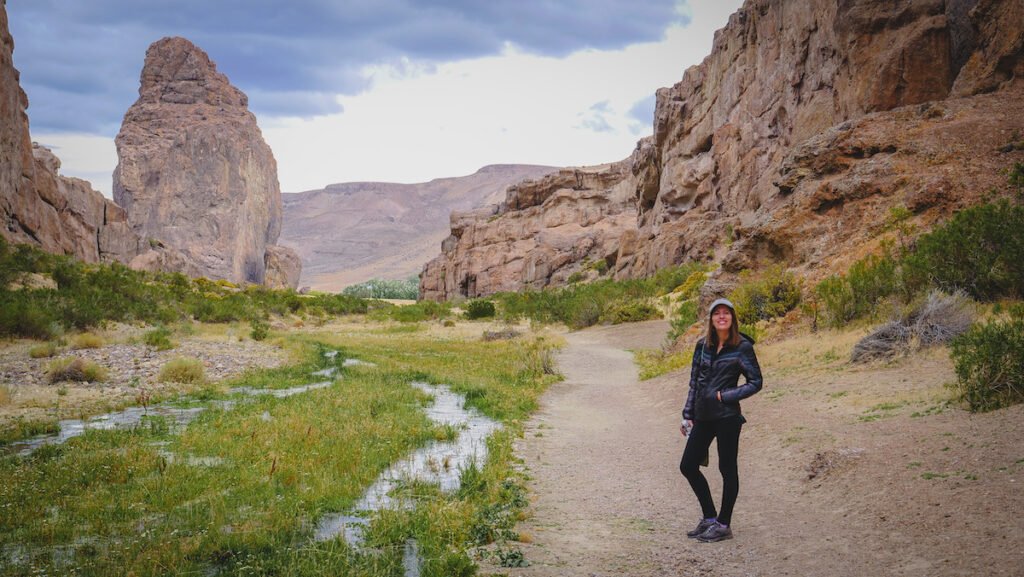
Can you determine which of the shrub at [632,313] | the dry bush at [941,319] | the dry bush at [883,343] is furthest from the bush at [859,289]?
the shrub at [632,313]

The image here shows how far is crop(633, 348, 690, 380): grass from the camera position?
17638 millimetres

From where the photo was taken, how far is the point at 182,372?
17.1 meters

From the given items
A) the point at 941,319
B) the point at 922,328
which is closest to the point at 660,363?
the point at 922,328

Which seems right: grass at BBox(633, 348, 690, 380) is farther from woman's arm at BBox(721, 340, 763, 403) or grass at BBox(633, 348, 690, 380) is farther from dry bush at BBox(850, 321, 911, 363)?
woman's arm at BBox(721, 340, 763, 403)

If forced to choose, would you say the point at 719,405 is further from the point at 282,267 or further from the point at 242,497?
the point at 282,267

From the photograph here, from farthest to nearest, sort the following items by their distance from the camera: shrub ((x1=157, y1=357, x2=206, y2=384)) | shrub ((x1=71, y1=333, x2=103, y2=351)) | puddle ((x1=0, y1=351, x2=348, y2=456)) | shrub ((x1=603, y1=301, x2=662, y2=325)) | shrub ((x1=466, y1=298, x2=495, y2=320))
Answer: shrub ((x1=466, y1=298, x2=495, y2=320)) < shrub ((x1=603, y1=301, x2=662, y2=325)) < shrub ((x1=71, y1=333, x2=103, y2=351)) < shrub ((x1=157, y1=357, x2=206, y2=384)) < puddle ((x1=0, y1=351, x2=348, y2=456))

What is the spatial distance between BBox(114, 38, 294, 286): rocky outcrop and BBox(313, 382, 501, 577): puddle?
439ft

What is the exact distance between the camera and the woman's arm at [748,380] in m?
5.70

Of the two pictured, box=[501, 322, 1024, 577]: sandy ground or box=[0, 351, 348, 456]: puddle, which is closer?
box=[501, 322, 1024, 577]: sandy ground

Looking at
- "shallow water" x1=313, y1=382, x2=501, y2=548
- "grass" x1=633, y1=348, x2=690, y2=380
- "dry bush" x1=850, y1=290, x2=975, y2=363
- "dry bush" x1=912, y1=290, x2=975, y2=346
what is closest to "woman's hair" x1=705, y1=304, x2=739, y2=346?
"shallow water" x1=313, y1=382, x2=501, y2=548

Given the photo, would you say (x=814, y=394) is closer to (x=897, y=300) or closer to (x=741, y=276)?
(x=897, y=300)

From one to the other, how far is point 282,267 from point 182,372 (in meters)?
136

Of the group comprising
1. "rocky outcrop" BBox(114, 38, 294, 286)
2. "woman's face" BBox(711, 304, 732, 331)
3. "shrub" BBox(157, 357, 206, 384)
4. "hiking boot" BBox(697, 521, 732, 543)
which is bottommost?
"shrub" BBox(157, 357, 206, 384)

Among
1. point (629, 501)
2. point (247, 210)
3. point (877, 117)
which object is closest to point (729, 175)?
point (877, 117)
